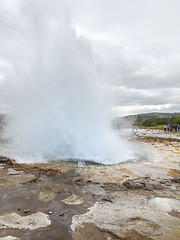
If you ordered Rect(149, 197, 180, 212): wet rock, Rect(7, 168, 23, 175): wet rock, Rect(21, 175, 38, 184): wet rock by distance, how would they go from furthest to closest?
Rect(7, 168, 23, 175): wet rock < Rect(21, 175, 38, 184): wet rock < Rect(149, 197, 180, 212): wet rock

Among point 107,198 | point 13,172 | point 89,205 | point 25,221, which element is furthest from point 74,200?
point 13,172

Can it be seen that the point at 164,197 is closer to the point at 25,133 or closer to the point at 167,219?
the point at 167,219

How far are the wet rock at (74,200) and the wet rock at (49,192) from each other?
0.53m

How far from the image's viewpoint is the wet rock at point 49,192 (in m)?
4.98

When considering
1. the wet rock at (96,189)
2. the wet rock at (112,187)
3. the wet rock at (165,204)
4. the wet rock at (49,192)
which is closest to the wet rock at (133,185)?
the wet rock at (112,187)

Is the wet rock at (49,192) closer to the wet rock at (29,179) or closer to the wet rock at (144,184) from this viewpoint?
the wet rock at (29,179)

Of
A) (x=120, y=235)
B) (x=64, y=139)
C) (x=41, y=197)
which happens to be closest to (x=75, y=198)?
(x=41, y=197)

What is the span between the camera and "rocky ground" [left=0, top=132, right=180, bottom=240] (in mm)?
3430

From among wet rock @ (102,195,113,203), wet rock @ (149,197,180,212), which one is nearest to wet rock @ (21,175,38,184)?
wet rock @ (102,195,113,203)

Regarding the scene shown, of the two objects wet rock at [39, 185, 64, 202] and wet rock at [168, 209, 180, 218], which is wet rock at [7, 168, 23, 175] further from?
wet rock at [168, 209, 180, 218]

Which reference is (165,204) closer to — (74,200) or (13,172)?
(74,200)

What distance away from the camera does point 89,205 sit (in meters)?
4.61

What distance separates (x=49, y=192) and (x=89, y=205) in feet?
5.14

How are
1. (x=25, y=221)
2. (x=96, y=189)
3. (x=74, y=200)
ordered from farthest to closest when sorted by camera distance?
(x=96, y=189)
(x=74, y=200)
(x=25, y=221)
